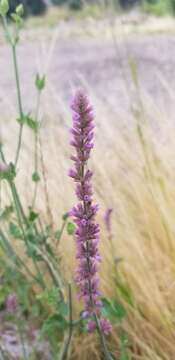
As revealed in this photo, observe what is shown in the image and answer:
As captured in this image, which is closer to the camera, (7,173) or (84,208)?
(84,208)

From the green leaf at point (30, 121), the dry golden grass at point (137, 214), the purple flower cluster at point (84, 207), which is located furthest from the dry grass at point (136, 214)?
the purple flower cluster at point (84, 207)

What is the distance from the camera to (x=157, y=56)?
9297 mm

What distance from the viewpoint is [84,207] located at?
3.63 ft

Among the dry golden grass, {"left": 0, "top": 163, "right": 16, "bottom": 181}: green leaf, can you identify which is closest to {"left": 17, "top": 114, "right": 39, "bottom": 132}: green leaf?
{"left": 0, "top": 163, "right": 16, "bottom": 181}: green leaf

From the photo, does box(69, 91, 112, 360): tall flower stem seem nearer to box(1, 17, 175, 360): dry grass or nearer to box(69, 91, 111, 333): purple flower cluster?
box(69, 91, 111, 333): purple flower cluster

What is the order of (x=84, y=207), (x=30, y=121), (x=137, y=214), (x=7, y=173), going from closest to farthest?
1. (x=84, y=207)
2. (x=7, y=173)
3. (x=30, y=121)
4. (x=137, y=214)

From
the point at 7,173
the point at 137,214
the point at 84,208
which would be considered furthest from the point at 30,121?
the point at 137,214

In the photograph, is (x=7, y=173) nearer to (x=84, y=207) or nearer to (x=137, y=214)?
Answer: (x=84, y=207)

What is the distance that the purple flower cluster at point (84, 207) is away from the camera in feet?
3.44

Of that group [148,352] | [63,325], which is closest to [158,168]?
[148,352]

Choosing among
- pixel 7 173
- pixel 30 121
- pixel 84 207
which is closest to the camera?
pixel 84 207

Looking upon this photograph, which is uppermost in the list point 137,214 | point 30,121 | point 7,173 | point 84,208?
point 137,214

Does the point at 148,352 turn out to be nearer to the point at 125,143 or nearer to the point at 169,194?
the point at 169,194

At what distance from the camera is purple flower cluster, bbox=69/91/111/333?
1049 millimetres
